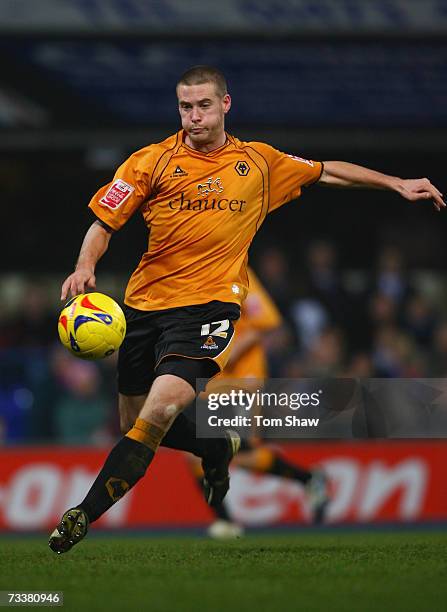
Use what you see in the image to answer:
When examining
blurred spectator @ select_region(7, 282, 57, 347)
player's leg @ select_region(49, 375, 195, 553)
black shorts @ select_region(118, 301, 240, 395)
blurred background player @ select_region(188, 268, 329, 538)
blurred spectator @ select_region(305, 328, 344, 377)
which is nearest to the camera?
player's leg @ select_region(49, 375, 195, 553)

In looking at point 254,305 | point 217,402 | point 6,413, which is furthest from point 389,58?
point 217,402

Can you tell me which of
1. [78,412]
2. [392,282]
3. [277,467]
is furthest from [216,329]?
[392,282]

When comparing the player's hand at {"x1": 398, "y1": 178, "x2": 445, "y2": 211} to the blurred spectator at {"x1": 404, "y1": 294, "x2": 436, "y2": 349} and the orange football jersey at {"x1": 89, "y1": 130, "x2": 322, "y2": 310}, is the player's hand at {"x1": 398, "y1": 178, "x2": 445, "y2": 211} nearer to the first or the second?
the orange football jersey at {"x1": 89, "y1": 130, "x2": 322, "y2": 310}

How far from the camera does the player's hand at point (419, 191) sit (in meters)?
7.13

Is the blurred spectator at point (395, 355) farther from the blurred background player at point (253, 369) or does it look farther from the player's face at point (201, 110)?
the player's face at point (201, 110)

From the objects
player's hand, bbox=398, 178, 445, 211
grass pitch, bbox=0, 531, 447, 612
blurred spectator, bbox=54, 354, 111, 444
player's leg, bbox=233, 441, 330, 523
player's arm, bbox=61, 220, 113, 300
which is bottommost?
grass pitch, bbox=0, 531, 447, 612

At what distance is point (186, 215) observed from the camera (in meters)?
7.01

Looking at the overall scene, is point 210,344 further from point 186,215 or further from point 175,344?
point 186,215

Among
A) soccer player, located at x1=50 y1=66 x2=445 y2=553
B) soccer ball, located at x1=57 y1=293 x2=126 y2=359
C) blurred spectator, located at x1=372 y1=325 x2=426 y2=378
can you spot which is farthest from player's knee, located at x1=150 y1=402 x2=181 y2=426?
blurred spectator, located at x1=372 y1=325 x2=426 y2=378

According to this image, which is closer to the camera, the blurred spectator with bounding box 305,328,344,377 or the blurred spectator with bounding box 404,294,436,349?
the blurred spectator with bounding box 305,328,344,377

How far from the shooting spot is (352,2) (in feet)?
41.7

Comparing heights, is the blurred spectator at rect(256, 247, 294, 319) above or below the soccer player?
above

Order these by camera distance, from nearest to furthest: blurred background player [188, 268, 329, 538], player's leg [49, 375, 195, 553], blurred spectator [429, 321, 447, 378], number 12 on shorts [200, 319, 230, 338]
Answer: player's leg [49, 375, 195, 553] < number 12 on shorts [200, 319, 230, 338] < blurred background player [188, 268, 329, 538] < blurred spectator [429, 321, 447, 378]

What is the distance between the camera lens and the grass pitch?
5113 mm
